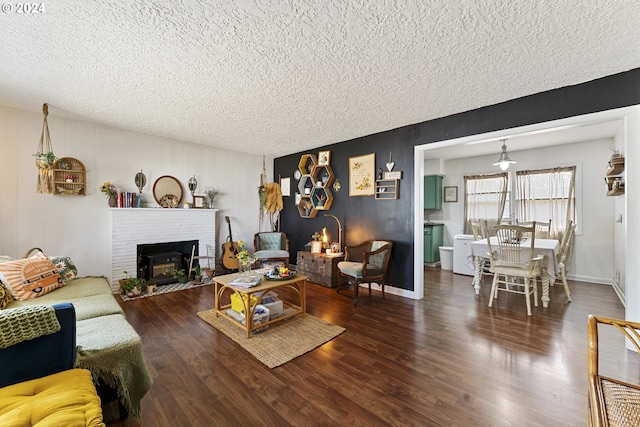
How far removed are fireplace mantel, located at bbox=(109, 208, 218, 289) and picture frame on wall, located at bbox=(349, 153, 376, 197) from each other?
2692mm

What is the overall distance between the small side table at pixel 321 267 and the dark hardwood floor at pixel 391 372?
954 mm

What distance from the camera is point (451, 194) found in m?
6.02

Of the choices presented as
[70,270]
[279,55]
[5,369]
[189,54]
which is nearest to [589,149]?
[279,55]

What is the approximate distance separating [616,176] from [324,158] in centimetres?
398

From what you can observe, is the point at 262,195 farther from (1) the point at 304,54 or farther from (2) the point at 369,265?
(1) the point at 304,54

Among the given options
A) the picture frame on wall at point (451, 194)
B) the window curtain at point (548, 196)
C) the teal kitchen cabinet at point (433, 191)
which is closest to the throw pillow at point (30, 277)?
the teal kitchen cabinet at point (433, 191)

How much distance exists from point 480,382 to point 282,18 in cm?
288

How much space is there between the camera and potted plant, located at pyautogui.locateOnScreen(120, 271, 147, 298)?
3.79 metres

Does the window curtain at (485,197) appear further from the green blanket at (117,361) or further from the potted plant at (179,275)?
the green blanket at (117,361)

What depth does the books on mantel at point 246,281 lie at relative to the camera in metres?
2.70

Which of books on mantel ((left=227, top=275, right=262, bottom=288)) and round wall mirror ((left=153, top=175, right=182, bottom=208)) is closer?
books on mantel ((left=227, top=275, right=262, bottom=288))

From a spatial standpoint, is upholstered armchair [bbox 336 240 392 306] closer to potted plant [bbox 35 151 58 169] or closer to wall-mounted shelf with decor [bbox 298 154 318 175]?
wall-mounted shelf with decor [bbox 298 154 318 175]

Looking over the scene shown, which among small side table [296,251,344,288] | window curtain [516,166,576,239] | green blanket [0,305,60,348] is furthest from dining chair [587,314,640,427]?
window curtain [516,166,576,239]

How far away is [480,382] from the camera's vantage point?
189 cm
